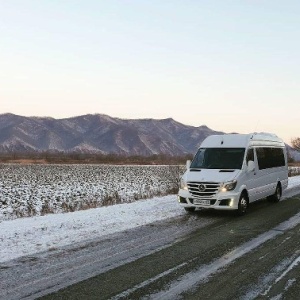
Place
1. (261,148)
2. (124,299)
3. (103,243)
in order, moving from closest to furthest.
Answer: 1. (124,299)
2. (103,243)
3. (261,148)

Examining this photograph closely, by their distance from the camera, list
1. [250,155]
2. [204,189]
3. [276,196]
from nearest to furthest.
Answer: [204,189] < [250,155] < [276,196]

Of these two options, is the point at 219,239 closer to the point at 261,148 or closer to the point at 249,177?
the point at 249,177

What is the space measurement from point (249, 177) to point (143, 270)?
7.45 m

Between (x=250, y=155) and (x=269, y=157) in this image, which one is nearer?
(x=250, y=155)

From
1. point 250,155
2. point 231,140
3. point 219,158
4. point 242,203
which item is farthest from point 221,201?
point 231,140

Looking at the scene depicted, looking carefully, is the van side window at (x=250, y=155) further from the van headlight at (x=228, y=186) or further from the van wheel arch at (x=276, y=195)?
the van wheel arch at (x=276, y=195)

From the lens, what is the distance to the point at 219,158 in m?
12.9

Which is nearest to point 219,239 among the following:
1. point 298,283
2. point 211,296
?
point 298,283

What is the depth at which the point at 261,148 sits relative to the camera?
46.5 ft

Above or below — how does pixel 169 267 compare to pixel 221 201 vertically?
below

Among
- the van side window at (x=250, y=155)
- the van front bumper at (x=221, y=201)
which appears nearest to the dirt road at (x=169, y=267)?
the van front bumper at (x=221, y=201)

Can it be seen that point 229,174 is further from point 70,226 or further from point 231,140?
point 70,226

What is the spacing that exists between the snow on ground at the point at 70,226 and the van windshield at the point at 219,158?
5.53 ft

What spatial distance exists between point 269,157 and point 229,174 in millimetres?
3521
